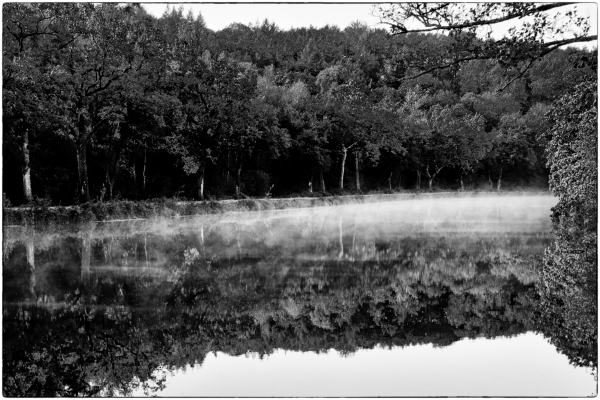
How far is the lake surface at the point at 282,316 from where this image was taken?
538cm

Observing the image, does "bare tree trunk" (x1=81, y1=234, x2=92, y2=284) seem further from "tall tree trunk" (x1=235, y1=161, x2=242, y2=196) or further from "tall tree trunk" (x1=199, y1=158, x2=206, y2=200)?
"tall tree trunk" (x1=235, y1=161, x2=242, y2=196)

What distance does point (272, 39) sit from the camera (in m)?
9.48

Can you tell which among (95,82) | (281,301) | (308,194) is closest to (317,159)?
(308,194)

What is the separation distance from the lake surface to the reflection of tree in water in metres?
0.02

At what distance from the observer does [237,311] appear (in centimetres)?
746

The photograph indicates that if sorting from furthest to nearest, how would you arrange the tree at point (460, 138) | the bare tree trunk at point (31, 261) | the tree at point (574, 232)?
1. the tree at point (460, 138)
2. the bare tree trunk at point (31, 261)
3. the tree at point (574, 232)

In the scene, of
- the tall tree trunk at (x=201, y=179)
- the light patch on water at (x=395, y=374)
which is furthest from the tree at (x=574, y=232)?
the tall tree trunk at (x=201, y=179)

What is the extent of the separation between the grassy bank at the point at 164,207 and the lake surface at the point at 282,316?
0.30m

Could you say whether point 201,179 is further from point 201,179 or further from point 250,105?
point 250,105

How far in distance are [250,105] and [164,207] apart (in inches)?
191

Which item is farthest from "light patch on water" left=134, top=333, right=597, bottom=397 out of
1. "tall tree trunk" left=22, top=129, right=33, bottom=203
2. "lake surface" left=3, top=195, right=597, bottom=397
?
"tall tree trunk" left=22, top=129, right=33, bottom=203

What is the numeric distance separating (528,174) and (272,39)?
200 inches

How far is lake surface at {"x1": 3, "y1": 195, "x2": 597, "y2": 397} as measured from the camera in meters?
5.38

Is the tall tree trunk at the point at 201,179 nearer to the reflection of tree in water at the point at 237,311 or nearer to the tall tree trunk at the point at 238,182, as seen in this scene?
the tall tree trunk at the point at 238,182
